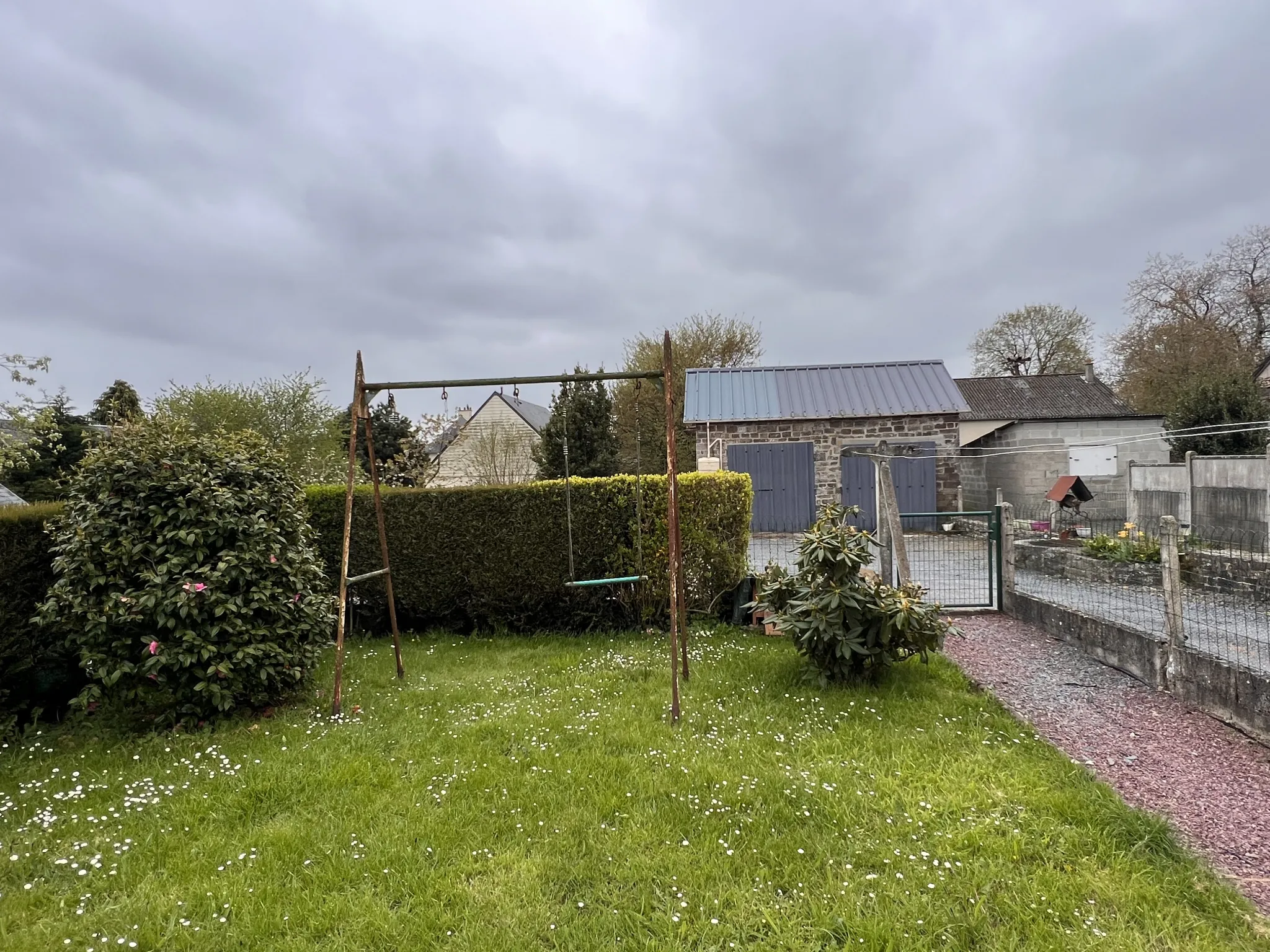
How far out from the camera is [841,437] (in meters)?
12.6

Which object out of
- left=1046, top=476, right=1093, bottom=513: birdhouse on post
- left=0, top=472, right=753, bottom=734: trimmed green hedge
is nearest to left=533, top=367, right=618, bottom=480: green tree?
left=0, top=472, right=753, bottom=734: trimmed green hedge

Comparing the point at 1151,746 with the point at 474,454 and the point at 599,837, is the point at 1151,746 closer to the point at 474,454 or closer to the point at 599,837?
the point at 599,837

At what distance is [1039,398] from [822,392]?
9.93 meters

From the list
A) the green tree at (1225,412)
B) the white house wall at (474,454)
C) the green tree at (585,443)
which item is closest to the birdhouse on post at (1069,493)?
the green tree at (1225,412)

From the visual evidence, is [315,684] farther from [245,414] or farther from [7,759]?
[245,414]

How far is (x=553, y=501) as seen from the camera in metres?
5.82

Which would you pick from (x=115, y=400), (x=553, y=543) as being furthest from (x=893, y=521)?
(x=115, y=400)

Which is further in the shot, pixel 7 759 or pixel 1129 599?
pixel 1129 599

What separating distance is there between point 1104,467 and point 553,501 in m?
13.1

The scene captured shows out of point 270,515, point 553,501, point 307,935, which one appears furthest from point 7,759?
point 553,501

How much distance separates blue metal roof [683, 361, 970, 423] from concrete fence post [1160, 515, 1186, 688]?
8868 mm

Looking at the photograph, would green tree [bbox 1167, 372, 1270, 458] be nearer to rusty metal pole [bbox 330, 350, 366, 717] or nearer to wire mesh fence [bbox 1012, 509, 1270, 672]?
wire mesh fence [bbox 1012, 509, 1270, 672]

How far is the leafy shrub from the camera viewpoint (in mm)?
6566

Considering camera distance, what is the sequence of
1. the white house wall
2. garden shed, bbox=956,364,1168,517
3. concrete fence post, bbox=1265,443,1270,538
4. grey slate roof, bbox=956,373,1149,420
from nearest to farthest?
concrete fence post, bbox=1265,443,1270,538, garden shed, bbox=956,364,1168,517, grey slate roof, bbox=956,373,1149,420, the white house wall
